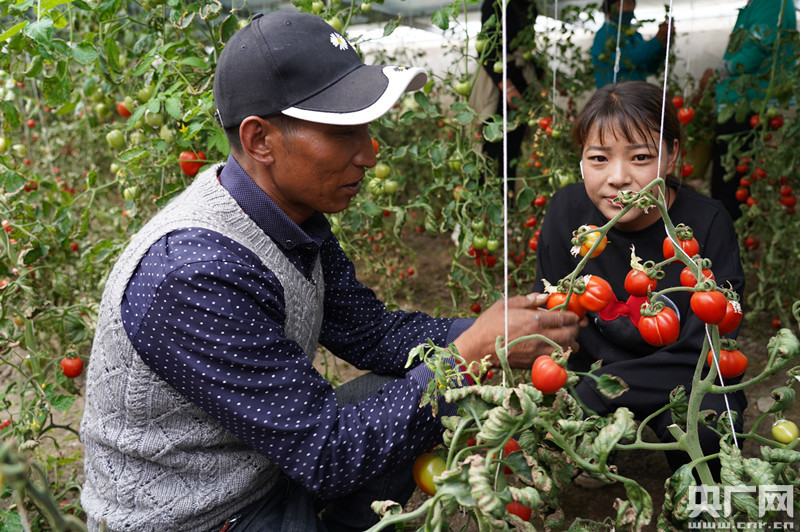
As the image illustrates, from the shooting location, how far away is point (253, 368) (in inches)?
36.8

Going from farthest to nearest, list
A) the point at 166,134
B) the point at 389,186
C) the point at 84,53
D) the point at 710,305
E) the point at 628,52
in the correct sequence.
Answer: the point at 628,52, the point at 389,186, the point at 166,134, the point at 84,53, the point at 710,305

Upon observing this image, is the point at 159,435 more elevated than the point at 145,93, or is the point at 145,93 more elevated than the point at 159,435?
the point at 145,93

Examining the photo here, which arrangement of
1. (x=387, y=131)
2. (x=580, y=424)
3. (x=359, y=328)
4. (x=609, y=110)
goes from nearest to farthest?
1. (x=580, y=424)
2. (x=609, y=110)
3. (x=359, y=328)
4. (x=387, y=131)

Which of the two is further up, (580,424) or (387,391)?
(580,424)

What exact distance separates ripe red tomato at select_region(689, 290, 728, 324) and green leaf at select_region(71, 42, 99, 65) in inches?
49.3

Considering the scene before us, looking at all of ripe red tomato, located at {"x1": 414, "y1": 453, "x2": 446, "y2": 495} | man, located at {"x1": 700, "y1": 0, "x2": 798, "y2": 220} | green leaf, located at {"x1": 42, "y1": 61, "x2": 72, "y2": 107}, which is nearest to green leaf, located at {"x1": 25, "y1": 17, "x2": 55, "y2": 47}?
green leaf, located at {"x1": 42, "y1": 61, "x2": 72, "y2": 107}

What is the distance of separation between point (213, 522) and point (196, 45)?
110 centimetres

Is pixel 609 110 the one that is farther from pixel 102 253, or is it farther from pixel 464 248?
pixel 102 253

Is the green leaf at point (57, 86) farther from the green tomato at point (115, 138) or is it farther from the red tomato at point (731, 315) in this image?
the red tomato at point (731, 315)

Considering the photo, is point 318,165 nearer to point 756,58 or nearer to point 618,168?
point 618,168

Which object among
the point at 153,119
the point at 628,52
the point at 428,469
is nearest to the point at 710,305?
the point at 428,469

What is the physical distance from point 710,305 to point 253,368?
58cm

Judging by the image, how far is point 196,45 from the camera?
162 centimetres

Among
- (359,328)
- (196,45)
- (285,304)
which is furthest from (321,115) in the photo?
(196,45)
